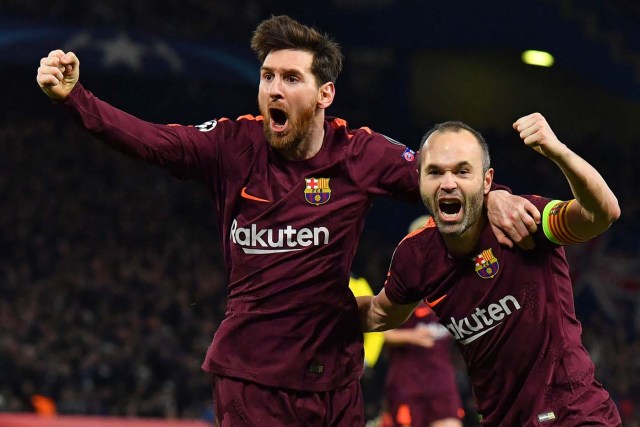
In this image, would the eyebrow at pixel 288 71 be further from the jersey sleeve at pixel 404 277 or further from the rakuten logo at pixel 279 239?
the jersey sleeve at pixel 404 277

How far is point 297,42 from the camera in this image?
459 cm

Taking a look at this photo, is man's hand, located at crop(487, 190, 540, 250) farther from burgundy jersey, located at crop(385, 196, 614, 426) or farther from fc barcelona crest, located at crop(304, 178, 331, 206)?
fc barcelona crest, located at crop(304, 178, 331, 206)

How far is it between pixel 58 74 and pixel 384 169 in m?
1.41

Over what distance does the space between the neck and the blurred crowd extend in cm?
882

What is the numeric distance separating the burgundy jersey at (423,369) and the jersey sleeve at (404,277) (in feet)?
15.4

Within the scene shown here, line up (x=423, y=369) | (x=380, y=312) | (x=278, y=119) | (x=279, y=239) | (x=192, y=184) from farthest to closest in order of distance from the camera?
(x=192, y=184)
(x=423, y=369)
(x=380, y=312)
(x=278, y=119)
(x=279, y=239)

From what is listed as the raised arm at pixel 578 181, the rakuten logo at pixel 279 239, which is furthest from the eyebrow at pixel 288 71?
the raised arm at pixel 578 181

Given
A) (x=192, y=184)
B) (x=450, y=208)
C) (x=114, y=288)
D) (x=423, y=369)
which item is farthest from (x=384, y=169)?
(x=192, y=184)

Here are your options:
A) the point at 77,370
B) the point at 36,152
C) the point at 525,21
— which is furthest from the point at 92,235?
the point at 525,21

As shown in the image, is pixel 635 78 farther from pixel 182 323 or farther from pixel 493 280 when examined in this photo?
pixel 493 280

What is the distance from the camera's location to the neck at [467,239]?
14.1 ft

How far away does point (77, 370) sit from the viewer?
13625 mm

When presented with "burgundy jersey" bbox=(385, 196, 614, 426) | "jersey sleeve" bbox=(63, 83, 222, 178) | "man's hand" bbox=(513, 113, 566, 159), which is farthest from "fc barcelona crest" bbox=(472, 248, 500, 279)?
"jersey sleeve" bbox=(63, 83, 222, 178)

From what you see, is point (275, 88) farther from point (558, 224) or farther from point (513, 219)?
point (558, 224)
